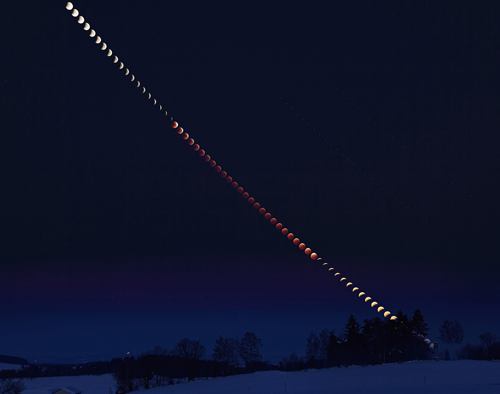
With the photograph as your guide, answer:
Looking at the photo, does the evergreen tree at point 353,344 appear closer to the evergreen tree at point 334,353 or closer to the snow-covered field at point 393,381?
the evergreen tree at point 334,353

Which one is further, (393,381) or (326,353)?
(326,353)

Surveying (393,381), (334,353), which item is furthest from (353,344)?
(393,381)

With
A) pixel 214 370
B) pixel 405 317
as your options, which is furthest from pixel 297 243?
→ pixel 214 370

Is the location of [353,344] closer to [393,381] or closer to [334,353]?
[334,353]

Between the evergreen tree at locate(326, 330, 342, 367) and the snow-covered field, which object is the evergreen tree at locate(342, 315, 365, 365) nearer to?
the evergreen tree at locate(326, 330, 342, 367)

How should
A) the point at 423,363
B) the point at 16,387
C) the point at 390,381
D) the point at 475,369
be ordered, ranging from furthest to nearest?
the point at 16,387 < the point at 423,363 < the point at 475,369 < the point at 390,381

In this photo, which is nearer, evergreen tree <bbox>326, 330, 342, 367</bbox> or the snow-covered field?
the snow-covered field

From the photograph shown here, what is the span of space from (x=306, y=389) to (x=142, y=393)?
22.3 metres

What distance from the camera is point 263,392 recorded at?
34.8 metres

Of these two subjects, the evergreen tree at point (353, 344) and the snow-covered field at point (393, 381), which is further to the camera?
the evergreen tree at point (353, 344)

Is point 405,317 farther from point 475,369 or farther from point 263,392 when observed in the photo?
point 263,392

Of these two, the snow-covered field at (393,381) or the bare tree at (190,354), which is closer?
the snow-covered field at (393,381)

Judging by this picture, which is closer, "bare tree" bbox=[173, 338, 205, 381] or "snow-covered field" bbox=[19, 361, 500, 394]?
"snow-covered field" bbox=[19, 361, 500, 394]

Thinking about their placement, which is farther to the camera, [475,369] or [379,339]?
[379,339]
